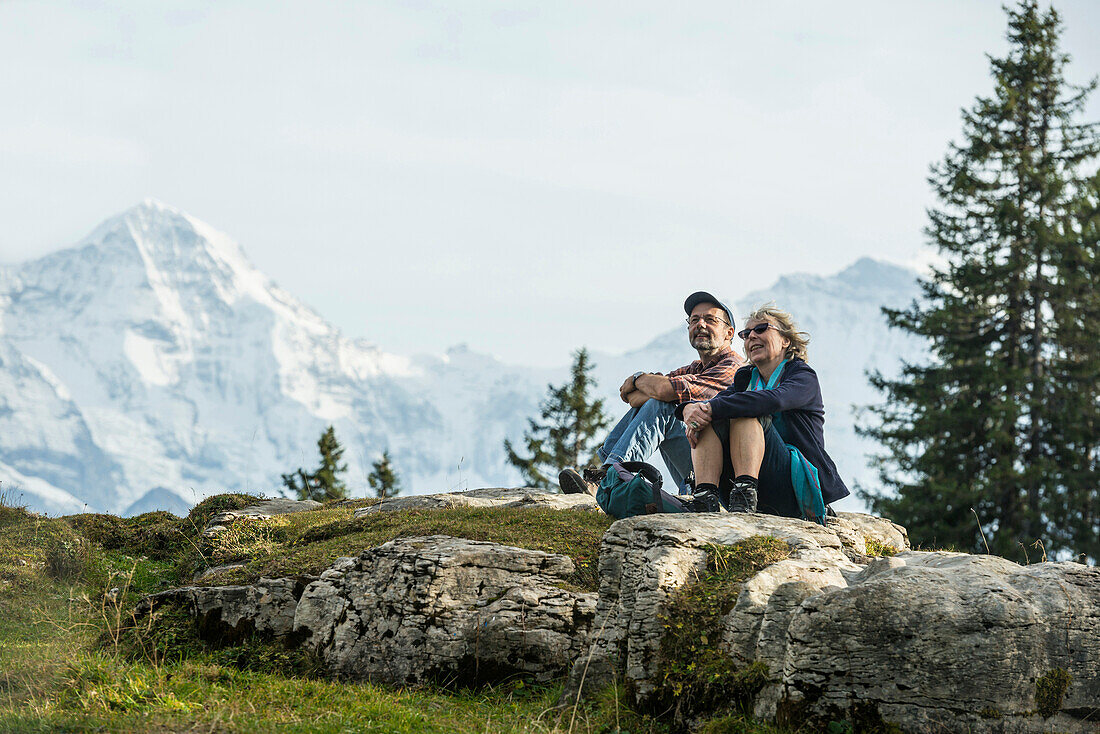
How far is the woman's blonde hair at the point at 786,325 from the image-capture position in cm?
847

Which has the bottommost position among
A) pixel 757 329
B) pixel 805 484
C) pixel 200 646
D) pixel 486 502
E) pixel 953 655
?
pixel 200 646

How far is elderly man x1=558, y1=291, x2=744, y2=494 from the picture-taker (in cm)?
916

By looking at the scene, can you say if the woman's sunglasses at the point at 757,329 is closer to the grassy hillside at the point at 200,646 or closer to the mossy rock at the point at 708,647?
the grassy hillside at the point at 200,646

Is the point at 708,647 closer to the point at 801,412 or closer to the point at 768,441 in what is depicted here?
the point at 768,441

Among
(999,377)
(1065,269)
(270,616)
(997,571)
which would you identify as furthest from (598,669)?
(1065,269)

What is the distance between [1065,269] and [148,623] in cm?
2857

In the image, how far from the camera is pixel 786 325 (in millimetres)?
8570

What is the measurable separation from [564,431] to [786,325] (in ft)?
105

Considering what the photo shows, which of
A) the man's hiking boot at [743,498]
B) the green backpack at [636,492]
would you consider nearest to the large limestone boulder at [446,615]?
the green backpack at [636,492]

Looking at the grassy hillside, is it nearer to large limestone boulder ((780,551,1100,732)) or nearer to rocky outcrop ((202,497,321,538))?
rocky outcrop ((202,497,321,538))

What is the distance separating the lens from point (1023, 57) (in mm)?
30234

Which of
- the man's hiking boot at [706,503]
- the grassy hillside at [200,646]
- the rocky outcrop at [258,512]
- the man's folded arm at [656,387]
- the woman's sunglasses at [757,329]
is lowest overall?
the grassy hillside at [200,646]

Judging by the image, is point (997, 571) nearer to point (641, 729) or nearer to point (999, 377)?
point (641, 729)

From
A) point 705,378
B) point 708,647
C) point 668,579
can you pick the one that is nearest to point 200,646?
point 668,579
